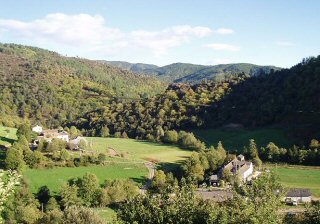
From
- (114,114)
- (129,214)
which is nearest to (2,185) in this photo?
(129,214)

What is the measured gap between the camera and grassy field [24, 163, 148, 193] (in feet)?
211

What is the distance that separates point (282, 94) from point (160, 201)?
98.8m

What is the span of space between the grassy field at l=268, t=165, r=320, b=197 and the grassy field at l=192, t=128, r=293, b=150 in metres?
15.2

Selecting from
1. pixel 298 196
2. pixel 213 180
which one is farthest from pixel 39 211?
pixel 298 196

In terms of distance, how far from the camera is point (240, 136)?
336ft

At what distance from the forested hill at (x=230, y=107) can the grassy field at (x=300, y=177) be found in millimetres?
19026

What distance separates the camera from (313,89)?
107 metres

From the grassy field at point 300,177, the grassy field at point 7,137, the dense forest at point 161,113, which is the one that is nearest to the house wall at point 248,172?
the grassy field at point 300,177

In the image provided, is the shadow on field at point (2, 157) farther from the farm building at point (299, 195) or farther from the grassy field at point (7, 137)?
the farm building at point (299, 195)

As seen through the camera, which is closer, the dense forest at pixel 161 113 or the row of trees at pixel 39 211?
the row of trees at pixel 39 211

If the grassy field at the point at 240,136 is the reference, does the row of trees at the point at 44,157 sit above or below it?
below

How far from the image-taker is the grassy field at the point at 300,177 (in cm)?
6171

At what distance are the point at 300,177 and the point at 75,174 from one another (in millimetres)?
36455

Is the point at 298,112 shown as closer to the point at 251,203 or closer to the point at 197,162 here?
the point at 197,162
